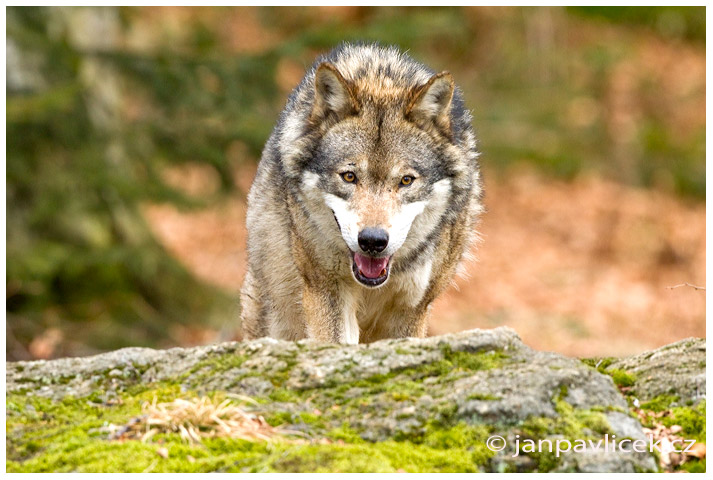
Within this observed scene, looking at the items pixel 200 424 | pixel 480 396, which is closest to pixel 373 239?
pixel 480 396

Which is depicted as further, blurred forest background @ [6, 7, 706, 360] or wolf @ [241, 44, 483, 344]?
blurred forest background @ [6, 7, 706, 360]

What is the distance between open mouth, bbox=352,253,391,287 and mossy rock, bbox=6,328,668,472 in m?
1.02

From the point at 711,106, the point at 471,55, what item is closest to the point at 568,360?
the point at 711,106

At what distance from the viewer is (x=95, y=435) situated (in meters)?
4.52

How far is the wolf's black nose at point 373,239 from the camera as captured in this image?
5980mm

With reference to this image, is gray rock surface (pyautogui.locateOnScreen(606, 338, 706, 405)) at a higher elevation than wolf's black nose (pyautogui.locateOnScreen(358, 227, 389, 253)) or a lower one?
lower

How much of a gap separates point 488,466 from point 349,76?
3.68 metres

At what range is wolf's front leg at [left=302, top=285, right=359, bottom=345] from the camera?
6777 millimetres

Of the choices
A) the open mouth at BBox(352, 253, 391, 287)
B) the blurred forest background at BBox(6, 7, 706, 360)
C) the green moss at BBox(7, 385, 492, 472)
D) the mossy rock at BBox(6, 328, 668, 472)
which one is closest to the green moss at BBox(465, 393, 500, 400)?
the mossy rock at BBox(6, 328, 668, 472)

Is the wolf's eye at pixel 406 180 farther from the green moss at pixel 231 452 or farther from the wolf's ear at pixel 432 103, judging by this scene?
the green moss at pixel 231 452

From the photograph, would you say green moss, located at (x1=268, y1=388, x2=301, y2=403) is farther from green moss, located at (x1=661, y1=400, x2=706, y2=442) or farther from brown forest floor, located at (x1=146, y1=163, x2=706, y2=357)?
brown forest floor, located at (x1=146, y1=163, x2=706, y2=357)

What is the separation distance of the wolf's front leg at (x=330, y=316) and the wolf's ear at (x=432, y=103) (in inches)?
58.9

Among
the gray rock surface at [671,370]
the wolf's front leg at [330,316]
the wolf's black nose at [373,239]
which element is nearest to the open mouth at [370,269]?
the wolf's black nose at [373,239]
